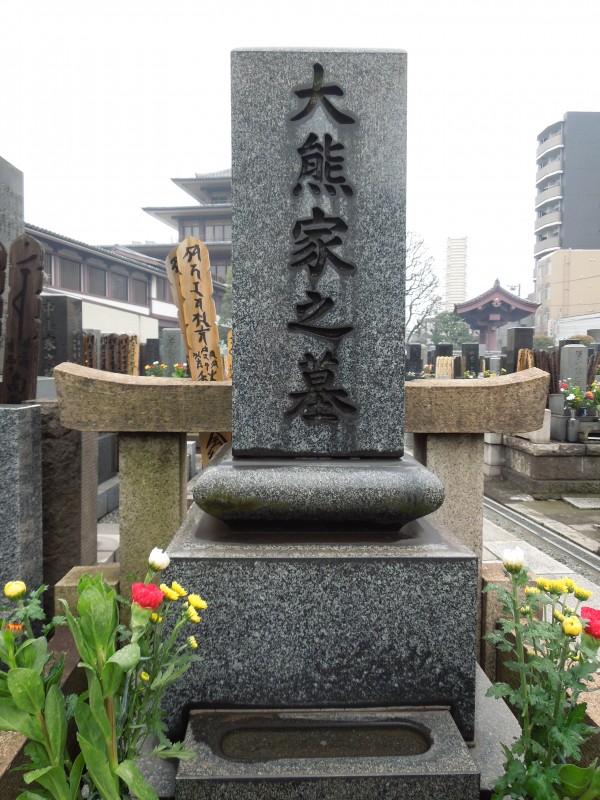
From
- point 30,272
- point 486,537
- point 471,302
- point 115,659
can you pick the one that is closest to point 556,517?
point 486,537

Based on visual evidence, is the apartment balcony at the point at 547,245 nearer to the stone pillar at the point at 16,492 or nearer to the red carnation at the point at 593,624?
the stone pillar at the point at 16,492

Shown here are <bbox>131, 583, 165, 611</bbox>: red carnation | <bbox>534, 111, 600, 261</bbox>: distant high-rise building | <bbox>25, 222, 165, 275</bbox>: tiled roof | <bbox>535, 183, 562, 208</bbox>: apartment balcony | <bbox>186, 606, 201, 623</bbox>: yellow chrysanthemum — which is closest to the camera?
<bbox>131, 583, 165, 611</bbox>: red carnation

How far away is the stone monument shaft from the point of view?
7.18 feet

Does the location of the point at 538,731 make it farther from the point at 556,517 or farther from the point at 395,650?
the point at 556,517

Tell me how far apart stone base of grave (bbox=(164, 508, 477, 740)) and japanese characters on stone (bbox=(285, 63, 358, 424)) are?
64 centimetres

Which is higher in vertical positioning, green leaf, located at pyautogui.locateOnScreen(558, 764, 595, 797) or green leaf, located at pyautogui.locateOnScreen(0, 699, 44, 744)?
green leaf, located at pyautogui.locateOnScreen(0, 699, 44, 744)

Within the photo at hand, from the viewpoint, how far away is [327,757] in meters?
1.68

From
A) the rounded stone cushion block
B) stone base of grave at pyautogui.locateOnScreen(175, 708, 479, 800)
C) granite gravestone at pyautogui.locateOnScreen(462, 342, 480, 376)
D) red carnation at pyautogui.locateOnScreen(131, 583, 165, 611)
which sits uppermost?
granite gravestone at pyautogui.locateOnScreen(462, 342, 480, 376)

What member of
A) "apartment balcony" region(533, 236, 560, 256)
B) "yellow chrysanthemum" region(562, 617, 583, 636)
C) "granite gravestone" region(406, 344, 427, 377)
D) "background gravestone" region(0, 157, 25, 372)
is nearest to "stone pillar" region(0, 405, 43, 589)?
"yellow chrysanthemum" region(562, 617, 583, 636)

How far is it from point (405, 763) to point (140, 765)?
0.78 m

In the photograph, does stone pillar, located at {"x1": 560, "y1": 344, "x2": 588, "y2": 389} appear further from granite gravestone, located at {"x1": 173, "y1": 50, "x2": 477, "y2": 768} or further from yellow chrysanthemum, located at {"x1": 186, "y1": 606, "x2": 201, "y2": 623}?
yellow chrysanthemum, located at {"x1": 186, "y1": 606, "x2": 201, "y2": 623}

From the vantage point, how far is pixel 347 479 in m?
2.03

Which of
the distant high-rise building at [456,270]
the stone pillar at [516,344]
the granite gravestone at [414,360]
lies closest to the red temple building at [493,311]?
the granite gravestone at [414,360]

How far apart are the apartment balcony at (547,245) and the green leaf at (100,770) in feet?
178
